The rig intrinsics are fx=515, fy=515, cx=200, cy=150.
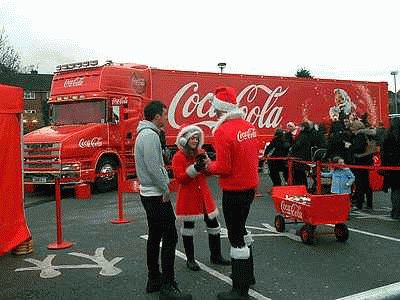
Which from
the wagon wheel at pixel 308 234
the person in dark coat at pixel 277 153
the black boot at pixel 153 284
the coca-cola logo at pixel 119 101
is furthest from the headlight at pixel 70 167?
the black boot at pixel 153 284

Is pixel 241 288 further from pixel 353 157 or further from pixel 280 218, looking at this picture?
pixel 353 157

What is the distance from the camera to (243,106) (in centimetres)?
1853

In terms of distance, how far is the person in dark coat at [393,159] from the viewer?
368 inches

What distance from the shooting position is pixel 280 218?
8258mm

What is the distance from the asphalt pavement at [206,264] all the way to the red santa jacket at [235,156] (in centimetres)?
122

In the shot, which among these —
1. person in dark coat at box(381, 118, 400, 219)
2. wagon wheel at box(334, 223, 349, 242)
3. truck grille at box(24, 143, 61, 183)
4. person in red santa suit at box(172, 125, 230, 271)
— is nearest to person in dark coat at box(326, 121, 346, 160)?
person in dark coat at box(381, 118, 400, 219)

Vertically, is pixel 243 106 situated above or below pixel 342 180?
above

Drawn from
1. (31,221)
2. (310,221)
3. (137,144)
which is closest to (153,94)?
(31,221)

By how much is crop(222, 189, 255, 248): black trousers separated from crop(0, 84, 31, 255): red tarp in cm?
276

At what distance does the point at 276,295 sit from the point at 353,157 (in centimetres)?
598

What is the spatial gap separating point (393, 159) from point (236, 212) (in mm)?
5457

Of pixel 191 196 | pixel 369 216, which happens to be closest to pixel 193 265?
pixel 191 196

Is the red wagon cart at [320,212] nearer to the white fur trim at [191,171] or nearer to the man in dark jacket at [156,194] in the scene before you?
the white fur trim at [191,171]

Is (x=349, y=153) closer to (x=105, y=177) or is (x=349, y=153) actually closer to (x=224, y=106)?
(x=224, y=106)
